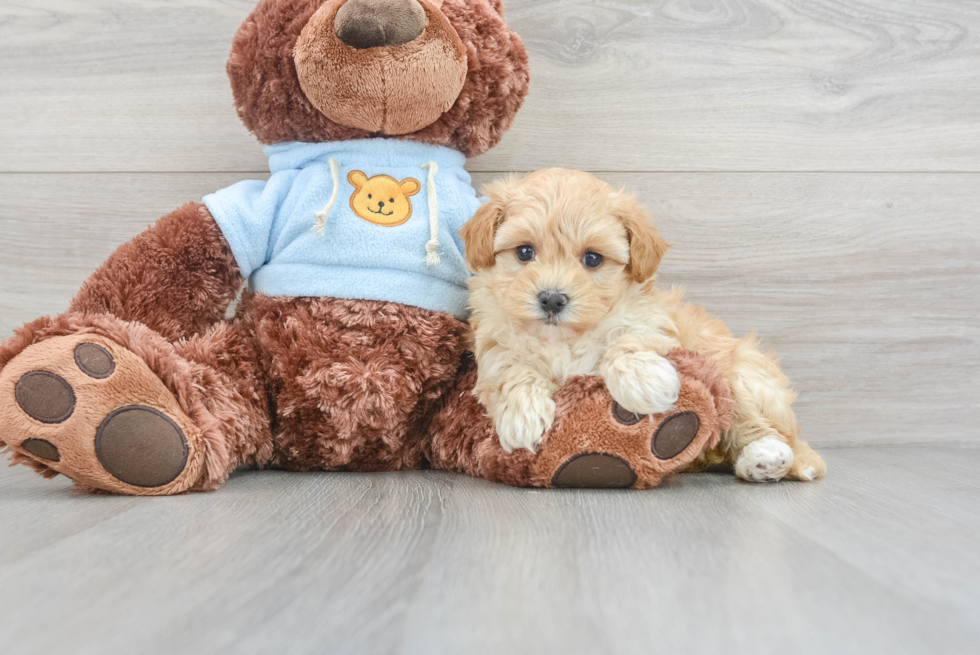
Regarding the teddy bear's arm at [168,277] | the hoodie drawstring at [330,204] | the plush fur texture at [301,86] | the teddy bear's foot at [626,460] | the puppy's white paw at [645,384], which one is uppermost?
the plush fur texture at [301,86]

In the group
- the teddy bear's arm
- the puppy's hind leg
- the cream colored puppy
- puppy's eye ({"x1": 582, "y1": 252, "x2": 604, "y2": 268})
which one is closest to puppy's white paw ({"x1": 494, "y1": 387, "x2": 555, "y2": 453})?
the cream colored puppy

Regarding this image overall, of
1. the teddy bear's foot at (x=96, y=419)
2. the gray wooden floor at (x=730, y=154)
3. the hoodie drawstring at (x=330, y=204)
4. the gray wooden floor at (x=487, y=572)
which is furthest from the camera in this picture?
the gray wooden floor at (x=730, y=154)

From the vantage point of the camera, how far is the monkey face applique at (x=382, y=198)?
1.25m

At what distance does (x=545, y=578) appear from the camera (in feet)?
2.28

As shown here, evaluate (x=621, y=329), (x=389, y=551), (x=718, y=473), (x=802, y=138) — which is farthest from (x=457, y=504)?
(x=802, y=138)

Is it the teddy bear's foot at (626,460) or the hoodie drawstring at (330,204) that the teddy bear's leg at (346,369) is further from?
the teddy bear's foot at (626,460)

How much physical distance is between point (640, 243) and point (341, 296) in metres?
0.50

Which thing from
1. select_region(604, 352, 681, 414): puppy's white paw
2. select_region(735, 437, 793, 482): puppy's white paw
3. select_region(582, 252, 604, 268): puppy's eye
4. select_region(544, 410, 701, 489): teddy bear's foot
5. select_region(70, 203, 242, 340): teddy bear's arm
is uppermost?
select_region(582, 252, 604, 268): puppy's eye

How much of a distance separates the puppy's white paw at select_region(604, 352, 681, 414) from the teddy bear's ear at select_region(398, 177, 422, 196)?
47 centimetres

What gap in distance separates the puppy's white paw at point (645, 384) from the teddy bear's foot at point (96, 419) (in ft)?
2.03

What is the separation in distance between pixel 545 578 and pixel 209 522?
0.44 metres

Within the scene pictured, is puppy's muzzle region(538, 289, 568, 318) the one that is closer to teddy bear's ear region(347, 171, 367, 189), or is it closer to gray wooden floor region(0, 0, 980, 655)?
teddy bear's ear region(347, 171, 367, 189)

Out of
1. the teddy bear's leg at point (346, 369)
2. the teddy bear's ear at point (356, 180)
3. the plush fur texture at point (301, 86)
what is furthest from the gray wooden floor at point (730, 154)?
the teddy bear's leg at point (346, 369)

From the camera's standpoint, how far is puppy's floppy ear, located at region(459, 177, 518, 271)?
1142 mm
